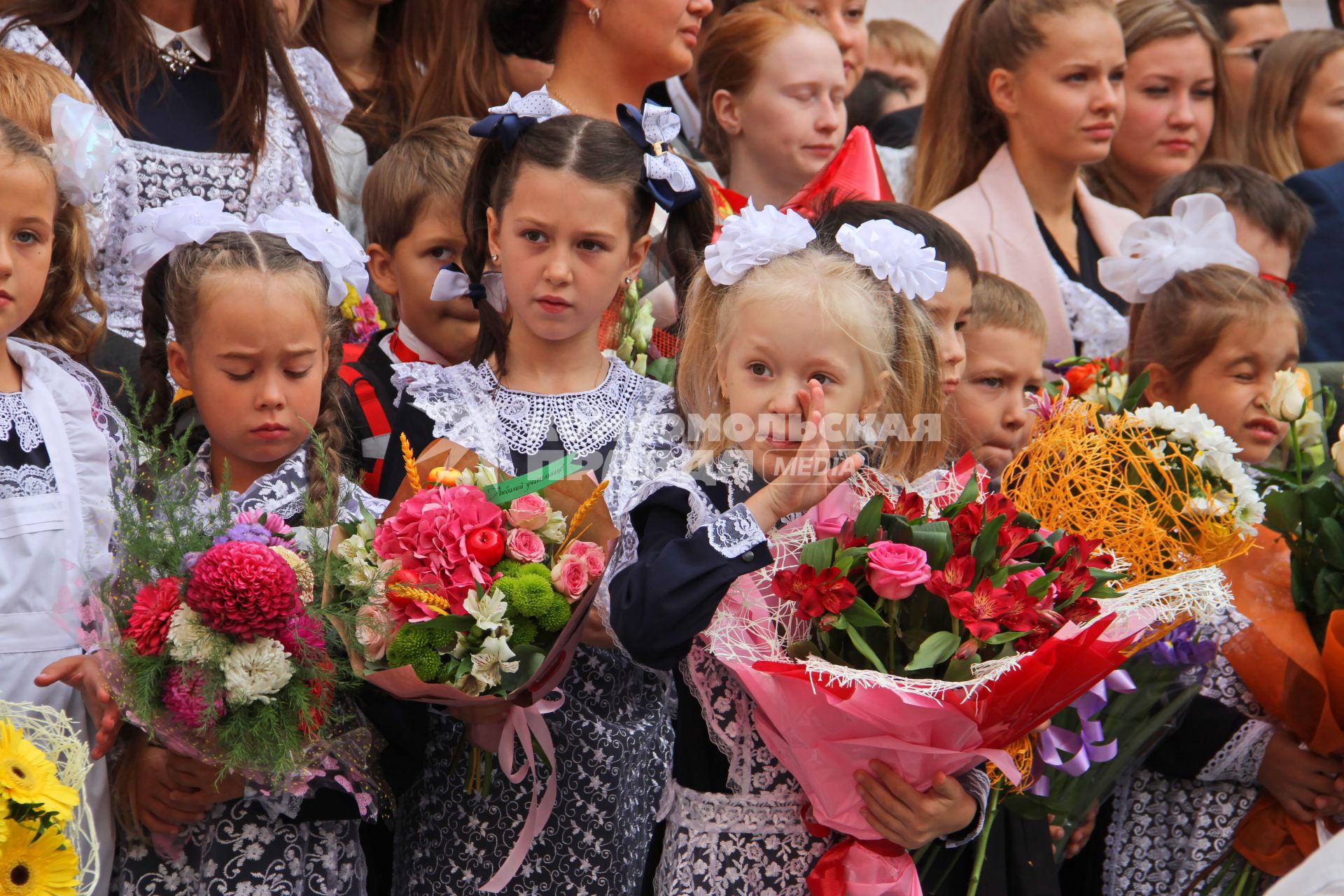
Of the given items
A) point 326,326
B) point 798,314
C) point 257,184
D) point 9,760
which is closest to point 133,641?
point 9,760

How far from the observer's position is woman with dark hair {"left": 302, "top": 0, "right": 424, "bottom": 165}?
492 centimetres

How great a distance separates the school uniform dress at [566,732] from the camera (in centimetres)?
301

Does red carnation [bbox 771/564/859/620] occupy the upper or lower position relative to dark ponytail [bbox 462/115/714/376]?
lower

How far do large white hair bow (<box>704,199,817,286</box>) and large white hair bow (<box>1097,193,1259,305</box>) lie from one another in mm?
1676

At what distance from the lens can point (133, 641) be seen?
261 centimetres

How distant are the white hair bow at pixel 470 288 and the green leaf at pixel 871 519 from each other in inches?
45.8

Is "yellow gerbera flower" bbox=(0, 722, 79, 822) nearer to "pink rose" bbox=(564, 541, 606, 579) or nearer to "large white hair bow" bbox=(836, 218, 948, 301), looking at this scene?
"pink rose" bbox=(564, 541, 606, 579)

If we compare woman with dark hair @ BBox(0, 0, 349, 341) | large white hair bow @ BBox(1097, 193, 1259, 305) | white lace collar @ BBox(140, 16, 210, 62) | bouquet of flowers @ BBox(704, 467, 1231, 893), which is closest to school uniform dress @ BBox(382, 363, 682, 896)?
bouquet of flowers @ BBox(704, 467, 1231, 893)

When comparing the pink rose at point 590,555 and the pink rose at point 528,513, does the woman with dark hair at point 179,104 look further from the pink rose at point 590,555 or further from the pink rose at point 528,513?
the pink rose at point 590,555

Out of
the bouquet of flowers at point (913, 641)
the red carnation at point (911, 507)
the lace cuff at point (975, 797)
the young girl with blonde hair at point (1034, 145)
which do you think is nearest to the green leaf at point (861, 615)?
the bouquet of flowers at point (913, 641)

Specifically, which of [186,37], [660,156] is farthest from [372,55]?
[660,156]

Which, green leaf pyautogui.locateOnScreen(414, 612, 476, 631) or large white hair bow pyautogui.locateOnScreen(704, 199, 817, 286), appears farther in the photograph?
large white hair bow pyautogui.locateOnScreen(704, 199, 817, 286)

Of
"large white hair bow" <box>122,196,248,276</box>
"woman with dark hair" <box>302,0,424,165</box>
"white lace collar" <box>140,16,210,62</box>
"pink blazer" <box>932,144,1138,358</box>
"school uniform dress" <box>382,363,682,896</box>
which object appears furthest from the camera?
"woman with dark hair" <box>302,0,424,165</box>

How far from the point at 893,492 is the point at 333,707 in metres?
1.16
